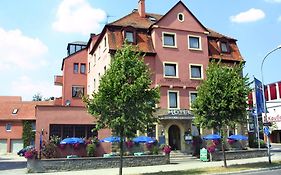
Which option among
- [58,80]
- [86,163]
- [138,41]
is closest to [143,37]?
[138,41]

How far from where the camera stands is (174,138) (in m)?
32.4

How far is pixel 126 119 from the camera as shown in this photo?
1725 centimetres

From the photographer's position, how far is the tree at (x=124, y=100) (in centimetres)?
1723

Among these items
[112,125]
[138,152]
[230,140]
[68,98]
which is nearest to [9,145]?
[68,98]

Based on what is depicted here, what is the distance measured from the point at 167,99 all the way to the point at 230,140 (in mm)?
7716

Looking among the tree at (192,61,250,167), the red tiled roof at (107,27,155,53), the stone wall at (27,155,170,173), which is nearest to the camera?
the tree at (192,61,250,167)

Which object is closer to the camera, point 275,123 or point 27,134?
point 27,134

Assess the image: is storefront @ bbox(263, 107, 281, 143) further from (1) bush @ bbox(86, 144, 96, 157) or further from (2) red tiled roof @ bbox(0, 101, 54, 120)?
(1) bush @ bbox(86, 144, 96, 157)

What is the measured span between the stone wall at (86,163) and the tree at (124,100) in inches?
242

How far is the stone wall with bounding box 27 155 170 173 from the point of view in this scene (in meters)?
21.8

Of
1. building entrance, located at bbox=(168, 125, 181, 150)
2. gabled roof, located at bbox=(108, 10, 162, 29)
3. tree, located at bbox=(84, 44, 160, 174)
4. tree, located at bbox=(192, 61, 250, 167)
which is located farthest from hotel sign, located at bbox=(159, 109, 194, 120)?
tree, located at bbox=(84, 44, 160, 174)

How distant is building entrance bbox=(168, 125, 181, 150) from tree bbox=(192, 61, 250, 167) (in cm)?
1004

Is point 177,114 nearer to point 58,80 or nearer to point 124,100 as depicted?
point 124,100

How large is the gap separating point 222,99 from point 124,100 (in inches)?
300
